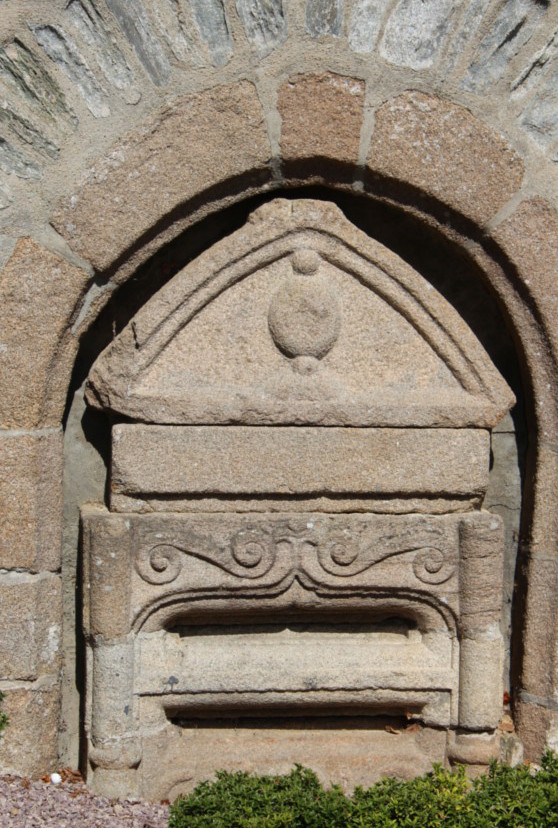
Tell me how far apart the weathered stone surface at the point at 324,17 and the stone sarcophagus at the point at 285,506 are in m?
0.51

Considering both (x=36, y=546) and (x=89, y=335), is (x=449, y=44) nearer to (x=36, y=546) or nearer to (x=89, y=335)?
(x=89, y=335)

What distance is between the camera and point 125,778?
293 centimetres

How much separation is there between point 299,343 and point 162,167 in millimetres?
676

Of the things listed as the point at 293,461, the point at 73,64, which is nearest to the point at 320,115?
the point at 73,64

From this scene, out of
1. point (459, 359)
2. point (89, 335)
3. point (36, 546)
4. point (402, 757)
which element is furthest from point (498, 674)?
point (89, 335)

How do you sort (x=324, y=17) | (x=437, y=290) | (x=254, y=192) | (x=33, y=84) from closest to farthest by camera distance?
(x=33, y=84), (x=324, y=17), (x=254, y=192), (x=437, y=290)

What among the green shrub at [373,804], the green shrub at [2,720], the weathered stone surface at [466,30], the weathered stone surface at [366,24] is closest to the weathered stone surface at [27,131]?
the weathered stone surface at [366,24]

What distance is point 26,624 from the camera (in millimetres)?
2818

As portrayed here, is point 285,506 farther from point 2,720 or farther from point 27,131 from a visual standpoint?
point 27,131

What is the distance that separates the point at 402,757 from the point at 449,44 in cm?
229

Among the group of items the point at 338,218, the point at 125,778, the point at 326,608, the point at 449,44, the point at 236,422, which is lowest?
the point at 125,778

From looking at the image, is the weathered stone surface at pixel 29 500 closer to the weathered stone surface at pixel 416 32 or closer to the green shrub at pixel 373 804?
the green shrub at pixel 373 804

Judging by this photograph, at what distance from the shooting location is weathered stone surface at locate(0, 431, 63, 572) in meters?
2.76

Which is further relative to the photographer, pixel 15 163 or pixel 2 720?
pixel 2 720
